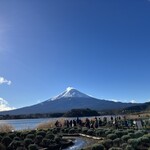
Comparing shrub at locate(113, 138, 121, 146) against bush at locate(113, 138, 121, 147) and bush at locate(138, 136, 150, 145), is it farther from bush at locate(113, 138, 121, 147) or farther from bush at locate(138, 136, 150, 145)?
bush at locate(138, 136, 150, 145)

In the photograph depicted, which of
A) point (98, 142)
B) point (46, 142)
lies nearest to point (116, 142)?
point (98, 142)

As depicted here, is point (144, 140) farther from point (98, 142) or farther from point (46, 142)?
point (46, 142)

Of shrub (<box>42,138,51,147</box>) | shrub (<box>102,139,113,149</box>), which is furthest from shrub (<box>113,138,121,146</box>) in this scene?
shrub (<box>42,138,51,147</box>)

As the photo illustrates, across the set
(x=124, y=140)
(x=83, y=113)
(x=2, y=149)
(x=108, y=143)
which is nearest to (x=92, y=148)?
(x=108, y=143)

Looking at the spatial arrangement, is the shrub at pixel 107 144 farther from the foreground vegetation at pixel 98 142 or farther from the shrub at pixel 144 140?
the shrub at pixel 144 140

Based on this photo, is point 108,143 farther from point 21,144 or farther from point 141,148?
point 21,144

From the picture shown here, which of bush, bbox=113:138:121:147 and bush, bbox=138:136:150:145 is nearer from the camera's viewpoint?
bush, bbox=138:136:150:145

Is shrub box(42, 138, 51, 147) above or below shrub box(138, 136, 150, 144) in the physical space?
above

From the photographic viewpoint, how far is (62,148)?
2947 centimetres

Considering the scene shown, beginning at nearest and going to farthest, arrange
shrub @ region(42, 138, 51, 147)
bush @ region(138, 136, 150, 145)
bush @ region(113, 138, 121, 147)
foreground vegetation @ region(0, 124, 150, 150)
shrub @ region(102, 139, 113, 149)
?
foreground vegetation @ region(0, 124, 150, 150)
shrub @ region(102, 139, 113, 149)
bush @ region(138, 136, 150, 145)
bush @ region(113, 138, 121, 147)
shrub @ region(42, 138, 51, 147)

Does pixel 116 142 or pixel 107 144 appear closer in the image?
pixel 107 144

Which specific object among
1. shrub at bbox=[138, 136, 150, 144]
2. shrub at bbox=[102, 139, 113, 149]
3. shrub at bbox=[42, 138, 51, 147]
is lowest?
shrub at bbox=[102, 139, 113, 149]

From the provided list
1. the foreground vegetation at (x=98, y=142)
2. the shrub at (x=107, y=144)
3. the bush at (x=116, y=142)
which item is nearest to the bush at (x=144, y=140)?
the foreground vegetation at (x=98, y=142)

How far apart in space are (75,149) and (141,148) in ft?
19.4
